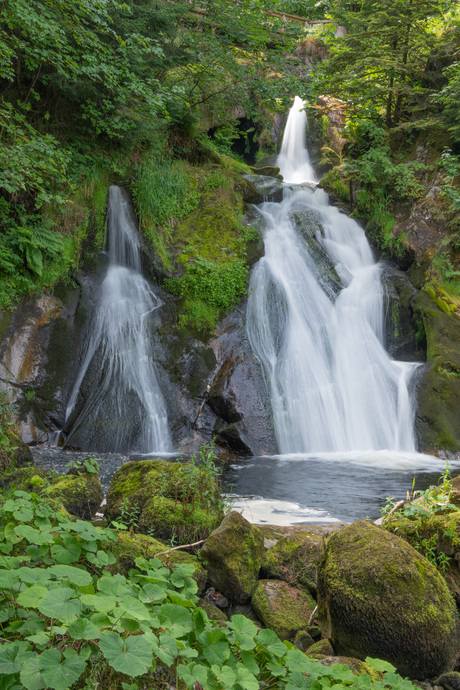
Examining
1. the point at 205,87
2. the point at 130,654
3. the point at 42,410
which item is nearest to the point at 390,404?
the point at 42,410

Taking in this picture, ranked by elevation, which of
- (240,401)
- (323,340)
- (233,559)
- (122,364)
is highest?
(323,340)

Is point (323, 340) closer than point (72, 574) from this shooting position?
Result: No

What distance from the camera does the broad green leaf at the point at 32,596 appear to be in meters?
1.46

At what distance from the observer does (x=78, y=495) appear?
382 centimetres

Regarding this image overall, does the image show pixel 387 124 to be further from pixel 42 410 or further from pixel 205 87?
pixel 42 410

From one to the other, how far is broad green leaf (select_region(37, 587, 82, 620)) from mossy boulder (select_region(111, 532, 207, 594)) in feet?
2.56

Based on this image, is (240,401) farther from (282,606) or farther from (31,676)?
(31,676)

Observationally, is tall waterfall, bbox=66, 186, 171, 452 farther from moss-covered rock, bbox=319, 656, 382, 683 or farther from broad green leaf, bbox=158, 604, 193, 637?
broad green leaf, bbox=158, 604, 193, 637

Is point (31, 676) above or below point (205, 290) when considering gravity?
below

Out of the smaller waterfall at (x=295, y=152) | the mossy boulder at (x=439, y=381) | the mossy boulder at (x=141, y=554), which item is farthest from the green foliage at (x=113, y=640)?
the smaller waterfall at (x=295, y=152)

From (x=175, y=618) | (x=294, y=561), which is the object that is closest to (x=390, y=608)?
(x=294, y=561)

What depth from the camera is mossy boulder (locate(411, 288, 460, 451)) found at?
8.36 meters

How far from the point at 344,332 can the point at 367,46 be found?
9175 millimetres

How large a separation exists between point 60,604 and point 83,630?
0.42 ft
